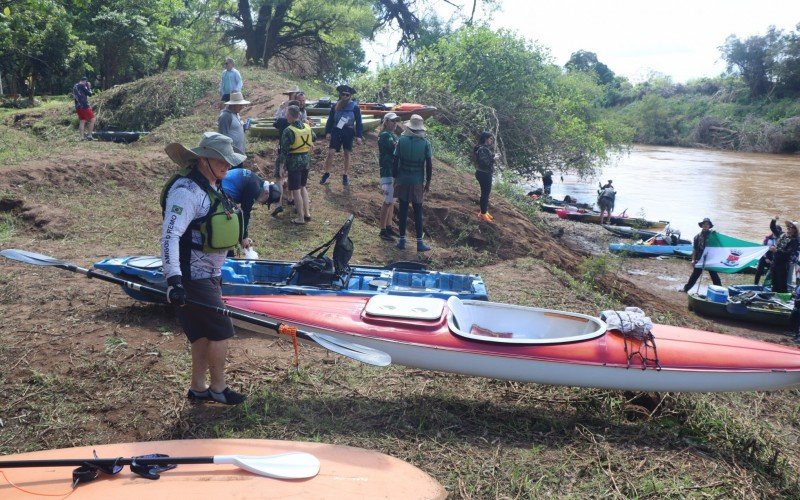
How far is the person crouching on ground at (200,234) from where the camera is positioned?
3699 mm

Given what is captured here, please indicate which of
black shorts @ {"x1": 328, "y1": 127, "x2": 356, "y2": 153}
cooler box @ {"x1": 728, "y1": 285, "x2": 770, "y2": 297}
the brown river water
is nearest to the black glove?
black shorts @ {"x1": 328, "y1": 127, "x2": 356, "y2": 153}

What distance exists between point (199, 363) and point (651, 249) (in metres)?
12.6

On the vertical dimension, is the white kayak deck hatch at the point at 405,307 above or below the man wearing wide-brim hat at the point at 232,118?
below

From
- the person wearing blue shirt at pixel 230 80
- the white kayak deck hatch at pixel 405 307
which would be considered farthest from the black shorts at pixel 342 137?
the white kayak deck hatch at pixel 405 307

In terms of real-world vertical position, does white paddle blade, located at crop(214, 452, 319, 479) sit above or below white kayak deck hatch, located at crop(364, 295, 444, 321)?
below

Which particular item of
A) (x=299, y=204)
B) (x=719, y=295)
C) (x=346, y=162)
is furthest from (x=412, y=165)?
(x=719, y=295)

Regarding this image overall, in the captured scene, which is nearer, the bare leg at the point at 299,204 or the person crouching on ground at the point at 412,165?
the person crouching on ground at the point at 412,165

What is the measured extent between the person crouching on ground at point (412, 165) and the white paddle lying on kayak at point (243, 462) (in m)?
5.12

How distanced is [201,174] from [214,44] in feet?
79.7

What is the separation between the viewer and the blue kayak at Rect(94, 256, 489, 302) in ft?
18.5

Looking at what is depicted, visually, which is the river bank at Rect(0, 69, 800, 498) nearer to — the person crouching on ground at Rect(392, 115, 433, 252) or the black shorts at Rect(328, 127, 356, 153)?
the person crouching on ground at Rect(392, 115, 433, 252)

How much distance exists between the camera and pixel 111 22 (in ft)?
66.7

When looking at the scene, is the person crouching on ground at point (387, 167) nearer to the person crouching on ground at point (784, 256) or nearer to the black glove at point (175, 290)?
the black glove at point (175, 290)

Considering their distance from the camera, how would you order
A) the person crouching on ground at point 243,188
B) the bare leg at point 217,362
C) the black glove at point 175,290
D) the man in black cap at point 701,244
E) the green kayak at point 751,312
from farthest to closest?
1. the man in black cap at point 701,244
2. the green kayak at point 751,312
3. the person crouching on ground at point 243,188
4. the bare leg at point 217,362
5. the black glove at point 175,290
